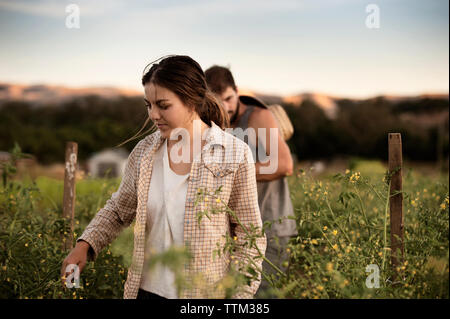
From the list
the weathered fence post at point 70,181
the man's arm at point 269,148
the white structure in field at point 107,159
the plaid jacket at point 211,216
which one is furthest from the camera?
the white structure in field at point 107,159

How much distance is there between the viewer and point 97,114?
2130 inches

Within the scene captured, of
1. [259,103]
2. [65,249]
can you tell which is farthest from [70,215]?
[259,103]

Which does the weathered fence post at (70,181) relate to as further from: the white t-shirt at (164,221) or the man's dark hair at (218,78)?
the white t-shirt at (164,221)

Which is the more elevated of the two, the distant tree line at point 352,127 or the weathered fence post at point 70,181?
the distant tree line at point 352,127

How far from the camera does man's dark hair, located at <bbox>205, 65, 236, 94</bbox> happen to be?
2650mm

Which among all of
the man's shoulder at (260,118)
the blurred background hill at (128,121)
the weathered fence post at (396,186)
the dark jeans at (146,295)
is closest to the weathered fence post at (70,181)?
the man's shoulder at (260,118)

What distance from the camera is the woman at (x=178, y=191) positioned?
1590mm

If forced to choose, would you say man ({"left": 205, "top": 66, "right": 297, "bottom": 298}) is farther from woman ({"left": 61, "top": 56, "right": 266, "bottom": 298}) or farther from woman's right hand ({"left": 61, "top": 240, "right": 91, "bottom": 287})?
woman's right hand ({"left": 61, "top": 240, "right": 91, "bottom": 287})

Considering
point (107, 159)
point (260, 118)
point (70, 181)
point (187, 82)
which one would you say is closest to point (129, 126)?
point (107, 159)

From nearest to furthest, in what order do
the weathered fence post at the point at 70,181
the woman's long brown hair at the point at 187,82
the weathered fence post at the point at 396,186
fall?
the woman's long brown hair at the point at 187,82
the weathered fence post at the point at 396,186
the weathered fence post at the point at 70,181

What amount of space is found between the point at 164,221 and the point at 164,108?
0.39 metres

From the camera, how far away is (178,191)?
1669 millimetres

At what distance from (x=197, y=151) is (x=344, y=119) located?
49.0 metres

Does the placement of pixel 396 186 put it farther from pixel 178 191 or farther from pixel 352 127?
pixel 352 127
